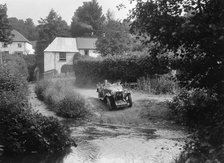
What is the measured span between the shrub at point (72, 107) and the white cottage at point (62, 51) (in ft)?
108

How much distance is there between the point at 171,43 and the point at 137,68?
1487 cm

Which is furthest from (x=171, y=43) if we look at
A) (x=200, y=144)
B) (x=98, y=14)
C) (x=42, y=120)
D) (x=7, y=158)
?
(x=98, y=14)

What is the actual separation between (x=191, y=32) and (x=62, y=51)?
43843mm

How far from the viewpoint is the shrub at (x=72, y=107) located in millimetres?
13984

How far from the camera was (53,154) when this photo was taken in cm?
855

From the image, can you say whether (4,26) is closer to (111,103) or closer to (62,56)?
(62,56)

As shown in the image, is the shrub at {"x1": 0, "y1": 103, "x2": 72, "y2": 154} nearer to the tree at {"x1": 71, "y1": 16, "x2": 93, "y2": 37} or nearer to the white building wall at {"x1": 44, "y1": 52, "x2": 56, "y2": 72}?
the white building wall at {"x1": 44, "y1": 52, "x2": 56, "y2": 72}

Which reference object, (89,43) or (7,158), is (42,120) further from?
(89,43)

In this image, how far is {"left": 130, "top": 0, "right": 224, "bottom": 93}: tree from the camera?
571 centimetres

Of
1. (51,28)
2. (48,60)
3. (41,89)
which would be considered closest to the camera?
(41,89)

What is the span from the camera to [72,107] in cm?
1418

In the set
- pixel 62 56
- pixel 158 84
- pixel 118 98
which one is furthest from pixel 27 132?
pixel 62 56

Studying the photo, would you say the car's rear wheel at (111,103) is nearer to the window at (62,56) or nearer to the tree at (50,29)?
the window at (62,56)

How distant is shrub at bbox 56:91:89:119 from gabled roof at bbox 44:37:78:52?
3434 cm
